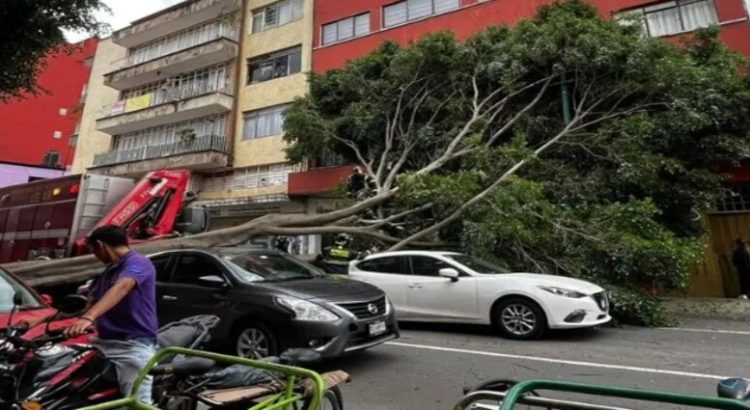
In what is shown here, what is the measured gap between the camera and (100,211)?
11.5 m

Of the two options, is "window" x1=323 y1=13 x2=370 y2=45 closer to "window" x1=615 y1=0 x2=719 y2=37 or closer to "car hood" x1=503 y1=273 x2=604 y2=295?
"window" x1=615 y1=0 x2=719 y2=37

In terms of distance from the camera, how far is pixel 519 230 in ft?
29.6

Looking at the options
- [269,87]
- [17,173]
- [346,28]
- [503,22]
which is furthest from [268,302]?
[17,173]

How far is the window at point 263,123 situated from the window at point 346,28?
399 centimetres

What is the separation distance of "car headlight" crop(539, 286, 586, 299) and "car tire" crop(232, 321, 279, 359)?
4181 millimetres

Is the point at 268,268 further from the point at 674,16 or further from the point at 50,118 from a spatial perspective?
the point at 50,118

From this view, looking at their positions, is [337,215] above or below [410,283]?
above

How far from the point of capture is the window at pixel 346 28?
2099 cm

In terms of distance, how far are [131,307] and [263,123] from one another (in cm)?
2049

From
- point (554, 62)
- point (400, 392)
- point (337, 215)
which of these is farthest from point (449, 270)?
point (554, 62)

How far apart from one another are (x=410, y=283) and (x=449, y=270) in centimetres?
84

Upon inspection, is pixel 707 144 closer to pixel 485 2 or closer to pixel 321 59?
pixel 485 2

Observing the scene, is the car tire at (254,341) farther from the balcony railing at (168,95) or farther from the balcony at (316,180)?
the balcony railing at (168,95)

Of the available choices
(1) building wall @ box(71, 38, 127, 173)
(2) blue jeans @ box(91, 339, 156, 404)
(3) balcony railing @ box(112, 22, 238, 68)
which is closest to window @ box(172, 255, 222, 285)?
(2) blue jeans @ box(91, 339, 156, 404)
